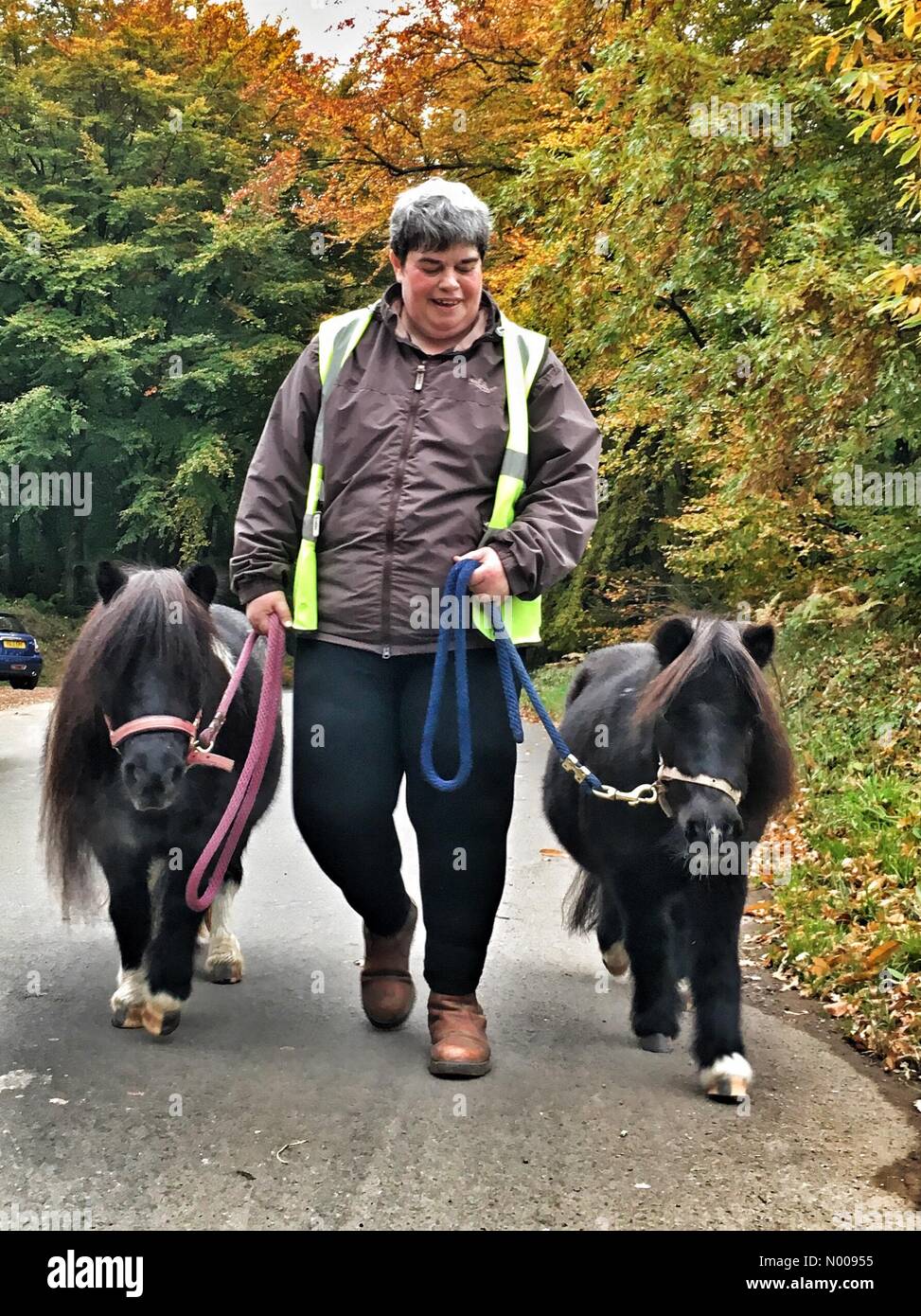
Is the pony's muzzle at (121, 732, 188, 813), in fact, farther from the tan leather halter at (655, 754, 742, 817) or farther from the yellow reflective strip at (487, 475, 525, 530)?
the tan leather halter at (655, 754, 742, 817)

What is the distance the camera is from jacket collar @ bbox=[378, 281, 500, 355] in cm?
394

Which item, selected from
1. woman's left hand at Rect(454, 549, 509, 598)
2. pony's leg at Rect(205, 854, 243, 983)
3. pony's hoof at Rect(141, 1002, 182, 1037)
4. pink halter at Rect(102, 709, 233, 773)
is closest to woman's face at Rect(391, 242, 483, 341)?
woman's left hand at Rect(454, 549, 509, 598)

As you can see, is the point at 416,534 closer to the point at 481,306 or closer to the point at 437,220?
the point at 481,306

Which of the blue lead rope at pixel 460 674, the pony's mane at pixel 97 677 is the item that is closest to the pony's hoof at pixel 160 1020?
the pony's mane at pixel 97 677

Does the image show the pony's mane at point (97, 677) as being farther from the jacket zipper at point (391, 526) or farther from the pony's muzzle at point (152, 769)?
the jacket zipper at point (391, 526)

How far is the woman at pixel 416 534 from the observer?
3.79m

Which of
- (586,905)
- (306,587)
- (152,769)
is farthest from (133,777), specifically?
A: (586,905)

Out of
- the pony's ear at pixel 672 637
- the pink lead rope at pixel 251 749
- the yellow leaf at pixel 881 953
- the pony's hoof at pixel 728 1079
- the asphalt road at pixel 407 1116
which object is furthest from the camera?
the yellow leaf at pixel 881 953

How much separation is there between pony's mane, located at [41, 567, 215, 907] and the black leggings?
38cm

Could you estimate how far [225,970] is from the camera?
491 cm

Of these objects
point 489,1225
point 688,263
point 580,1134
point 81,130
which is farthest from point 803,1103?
point 81,130

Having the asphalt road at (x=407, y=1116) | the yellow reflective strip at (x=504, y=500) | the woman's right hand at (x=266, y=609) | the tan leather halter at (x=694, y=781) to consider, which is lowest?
the asphalt road at (x=407, y=1116)

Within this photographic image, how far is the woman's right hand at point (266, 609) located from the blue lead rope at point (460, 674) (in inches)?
19.5

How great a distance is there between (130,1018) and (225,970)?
66 centimetres
